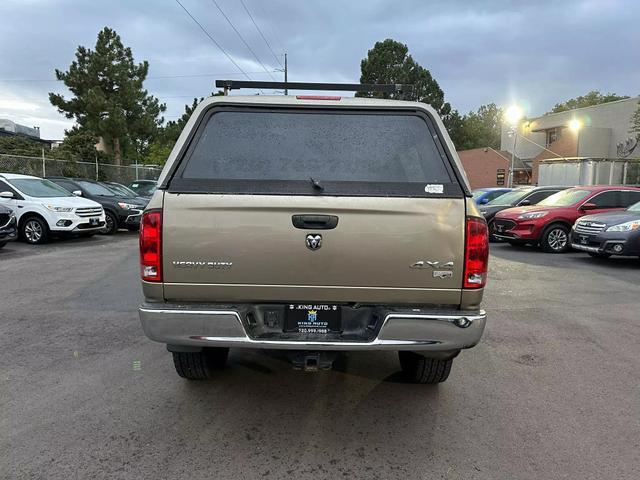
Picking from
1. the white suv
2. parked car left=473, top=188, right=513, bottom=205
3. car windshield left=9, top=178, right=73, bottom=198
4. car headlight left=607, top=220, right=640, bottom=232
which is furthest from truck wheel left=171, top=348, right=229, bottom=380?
parked car left=473, top=188, right=513, bottom=205

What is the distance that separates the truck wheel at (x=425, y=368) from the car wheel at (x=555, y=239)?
912cm

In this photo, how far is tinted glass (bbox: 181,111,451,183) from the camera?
10.3ft

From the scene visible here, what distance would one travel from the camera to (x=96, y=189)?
15562 millimetres

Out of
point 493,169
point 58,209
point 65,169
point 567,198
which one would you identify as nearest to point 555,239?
point 567,198

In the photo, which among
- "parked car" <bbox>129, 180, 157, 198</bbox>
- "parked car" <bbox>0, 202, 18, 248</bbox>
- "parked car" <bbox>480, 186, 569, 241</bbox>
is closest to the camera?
"parked car" <bbox>0, 202, 18, 248</bbox>

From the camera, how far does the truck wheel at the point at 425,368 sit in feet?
12.2

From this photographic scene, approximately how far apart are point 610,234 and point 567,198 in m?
3.08

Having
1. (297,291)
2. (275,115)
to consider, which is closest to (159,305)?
(297,291)

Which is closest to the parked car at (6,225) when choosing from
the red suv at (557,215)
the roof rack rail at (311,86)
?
the roof rack rail at (311,86)

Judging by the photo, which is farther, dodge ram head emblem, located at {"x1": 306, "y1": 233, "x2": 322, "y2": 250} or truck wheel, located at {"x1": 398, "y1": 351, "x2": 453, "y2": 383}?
truck wheel, located at {"x1": 398, "y1": 351, "x2": 453, "y2": 383}

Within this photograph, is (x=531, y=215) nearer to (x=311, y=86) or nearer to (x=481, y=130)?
(x=311, y=86)

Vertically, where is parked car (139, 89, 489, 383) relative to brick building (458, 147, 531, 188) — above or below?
below

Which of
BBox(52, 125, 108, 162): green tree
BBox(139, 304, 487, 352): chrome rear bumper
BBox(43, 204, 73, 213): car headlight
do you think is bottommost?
BBox(139, 304, 487, 352): chrome rear bumper

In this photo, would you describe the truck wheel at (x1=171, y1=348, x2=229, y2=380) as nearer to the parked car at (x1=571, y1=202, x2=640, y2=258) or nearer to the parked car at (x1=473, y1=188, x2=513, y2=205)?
the parked car at (x1=571, y1=202, x2=640, y2=258)
